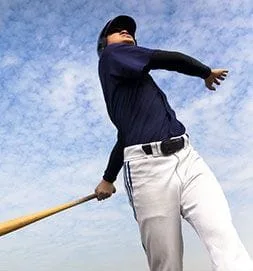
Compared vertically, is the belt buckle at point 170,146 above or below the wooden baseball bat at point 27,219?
above

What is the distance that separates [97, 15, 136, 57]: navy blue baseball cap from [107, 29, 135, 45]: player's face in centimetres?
4

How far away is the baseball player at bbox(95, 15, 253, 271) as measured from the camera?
4148mm

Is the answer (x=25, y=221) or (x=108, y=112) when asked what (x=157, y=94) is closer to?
(x=108, y=112)

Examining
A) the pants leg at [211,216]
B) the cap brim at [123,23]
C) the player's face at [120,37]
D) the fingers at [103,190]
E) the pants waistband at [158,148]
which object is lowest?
the fingers at [103,190]

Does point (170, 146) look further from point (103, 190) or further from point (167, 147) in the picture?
point (103, 190)

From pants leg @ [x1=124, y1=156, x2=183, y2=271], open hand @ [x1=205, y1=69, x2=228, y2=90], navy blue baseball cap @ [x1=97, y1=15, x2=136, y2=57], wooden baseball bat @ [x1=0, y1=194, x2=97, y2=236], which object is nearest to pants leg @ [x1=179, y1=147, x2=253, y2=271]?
pants leg @ [x1=124, y1=156, x2=183, y2=271]

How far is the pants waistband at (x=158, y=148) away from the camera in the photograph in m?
4.43

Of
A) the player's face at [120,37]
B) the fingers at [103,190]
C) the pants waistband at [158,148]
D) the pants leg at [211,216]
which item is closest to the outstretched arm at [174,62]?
the player's face at [120,37]

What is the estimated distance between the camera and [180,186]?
4.34m

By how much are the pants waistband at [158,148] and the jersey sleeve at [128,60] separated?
2.03 ft

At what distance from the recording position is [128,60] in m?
4.69

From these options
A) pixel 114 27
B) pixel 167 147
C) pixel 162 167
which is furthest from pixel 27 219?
pixel 114 27

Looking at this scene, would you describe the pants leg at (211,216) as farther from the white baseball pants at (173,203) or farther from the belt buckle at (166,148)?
the belt buckle at (166,148)

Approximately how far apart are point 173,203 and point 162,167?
0.99 feet
